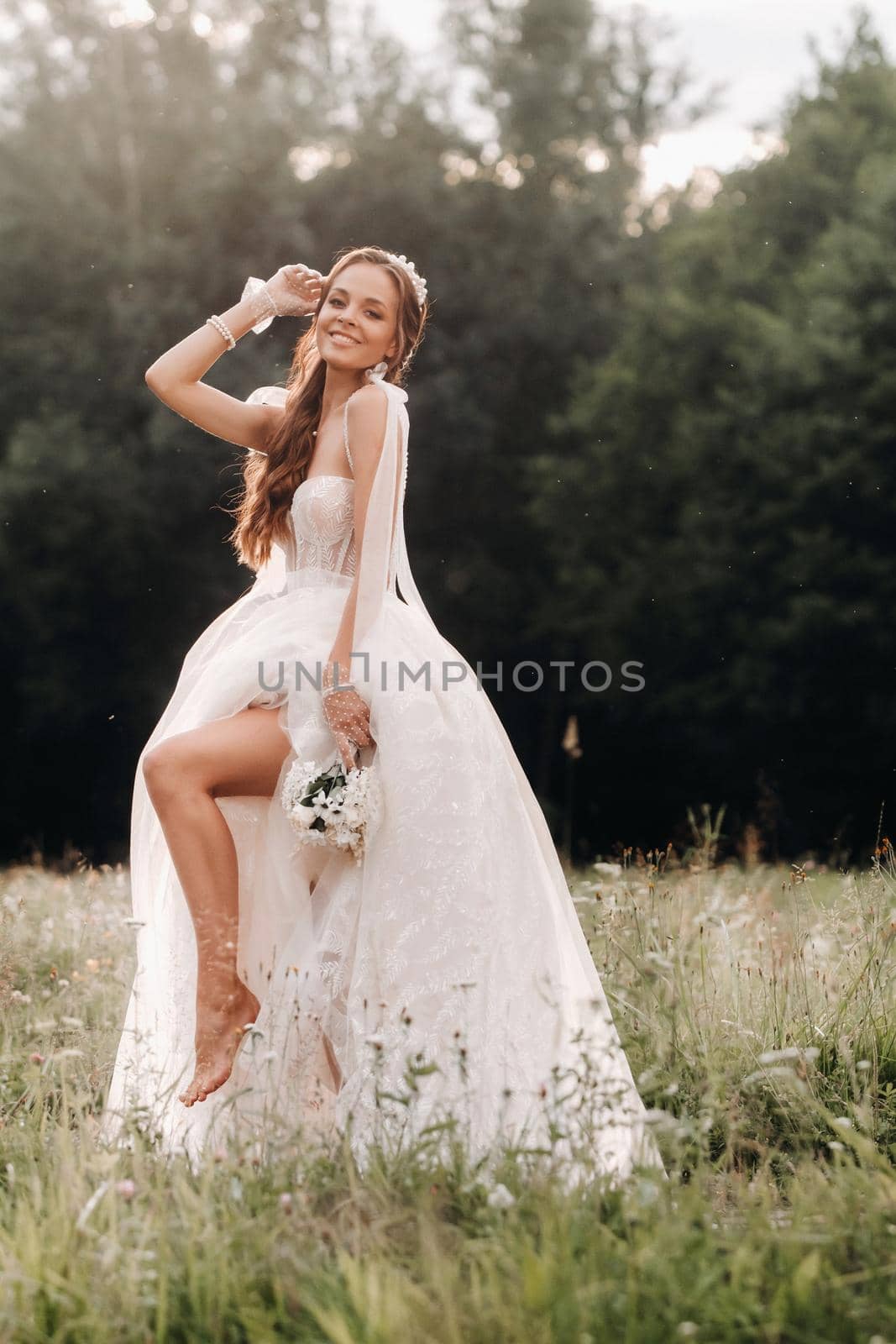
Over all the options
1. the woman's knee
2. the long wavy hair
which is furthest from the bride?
the long wavy hair

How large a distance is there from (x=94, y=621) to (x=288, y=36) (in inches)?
377

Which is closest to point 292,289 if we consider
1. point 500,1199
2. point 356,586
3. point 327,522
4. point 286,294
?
point 286,294

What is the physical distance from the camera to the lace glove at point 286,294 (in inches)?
165

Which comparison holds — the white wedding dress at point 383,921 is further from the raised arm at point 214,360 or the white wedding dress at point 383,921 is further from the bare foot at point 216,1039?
the raised arm at point 214,360

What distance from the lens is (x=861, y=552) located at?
14227 millimetres

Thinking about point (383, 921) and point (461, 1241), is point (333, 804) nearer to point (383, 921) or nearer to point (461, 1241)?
point (383, 921)

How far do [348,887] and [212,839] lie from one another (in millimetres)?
381

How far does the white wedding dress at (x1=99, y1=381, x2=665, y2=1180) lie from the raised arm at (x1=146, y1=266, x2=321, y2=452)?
0.50m

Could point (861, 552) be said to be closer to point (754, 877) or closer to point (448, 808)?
point (754, 877)

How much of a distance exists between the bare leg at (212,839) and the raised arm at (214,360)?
1106 mm

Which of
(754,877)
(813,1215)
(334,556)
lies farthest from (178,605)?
(813,1215)

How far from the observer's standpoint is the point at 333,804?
11.0ft

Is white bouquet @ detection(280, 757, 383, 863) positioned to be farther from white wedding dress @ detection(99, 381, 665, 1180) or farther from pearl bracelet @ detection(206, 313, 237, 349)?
pearl bracelet @ detection(206, 313, 237, 349)

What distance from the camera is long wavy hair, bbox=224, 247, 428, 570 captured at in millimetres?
4047
